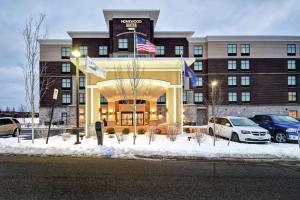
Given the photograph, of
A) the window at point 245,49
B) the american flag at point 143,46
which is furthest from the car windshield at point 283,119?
the window at point 245,49

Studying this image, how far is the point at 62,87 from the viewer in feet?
146

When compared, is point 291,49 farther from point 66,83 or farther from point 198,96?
point 66,83

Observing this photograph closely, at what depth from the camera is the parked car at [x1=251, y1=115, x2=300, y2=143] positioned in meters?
15.3

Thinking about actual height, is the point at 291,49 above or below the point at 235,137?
above

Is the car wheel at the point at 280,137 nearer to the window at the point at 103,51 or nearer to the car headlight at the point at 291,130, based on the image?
the car headlight at the point at 291,130

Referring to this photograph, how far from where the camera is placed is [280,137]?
1575 cm

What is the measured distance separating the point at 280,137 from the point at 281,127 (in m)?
0.68

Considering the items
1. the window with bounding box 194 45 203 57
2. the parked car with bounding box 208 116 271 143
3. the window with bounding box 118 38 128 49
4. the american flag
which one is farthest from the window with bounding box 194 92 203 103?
the american flag

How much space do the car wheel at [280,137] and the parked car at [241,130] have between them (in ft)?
4.96

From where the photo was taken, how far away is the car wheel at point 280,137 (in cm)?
1559

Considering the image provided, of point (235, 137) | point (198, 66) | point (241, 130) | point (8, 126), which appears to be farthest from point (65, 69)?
point (241, 130)

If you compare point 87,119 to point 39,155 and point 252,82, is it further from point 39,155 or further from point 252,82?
point 252,82

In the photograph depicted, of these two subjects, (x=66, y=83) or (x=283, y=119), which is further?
(x=66, y=83)

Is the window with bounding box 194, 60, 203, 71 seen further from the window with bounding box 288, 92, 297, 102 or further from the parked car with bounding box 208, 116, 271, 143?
the parked car with bounding box 208, 116, 271, 143
